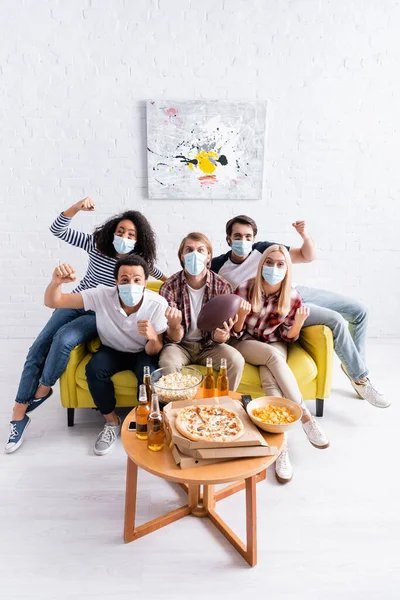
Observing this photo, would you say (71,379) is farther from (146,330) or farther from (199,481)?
(199,481)

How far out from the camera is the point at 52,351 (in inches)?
→ 94.9

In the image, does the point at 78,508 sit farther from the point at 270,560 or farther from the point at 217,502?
the point at 270,560

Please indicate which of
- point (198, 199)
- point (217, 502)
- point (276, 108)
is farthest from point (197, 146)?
point (217, 502)

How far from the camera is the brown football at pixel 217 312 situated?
2168mm

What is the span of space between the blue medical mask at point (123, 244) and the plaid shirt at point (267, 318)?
644mm

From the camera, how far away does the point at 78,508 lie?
1.99m

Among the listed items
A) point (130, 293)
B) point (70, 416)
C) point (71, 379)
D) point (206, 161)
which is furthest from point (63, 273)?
point (206, 161)

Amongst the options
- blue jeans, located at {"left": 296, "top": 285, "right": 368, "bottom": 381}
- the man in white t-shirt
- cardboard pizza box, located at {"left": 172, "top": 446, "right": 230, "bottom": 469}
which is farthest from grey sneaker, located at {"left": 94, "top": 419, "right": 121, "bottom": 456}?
blue jeans, located at {"left": 296, "top": 285, "right": 368, "bottom": 381}

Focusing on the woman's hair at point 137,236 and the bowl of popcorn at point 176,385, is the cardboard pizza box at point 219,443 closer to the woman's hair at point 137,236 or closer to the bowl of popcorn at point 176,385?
the bowl of popcorn at point 176,385

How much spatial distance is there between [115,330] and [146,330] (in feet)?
0.69

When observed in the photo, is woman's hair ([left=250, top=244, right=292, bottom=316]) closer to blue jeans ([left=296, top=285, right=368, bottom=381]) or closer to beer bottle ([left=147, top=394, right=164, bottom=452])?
blue jeans ([left=296, top=285, right=368, bottom=381])

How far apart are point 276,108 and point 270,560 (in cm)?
299

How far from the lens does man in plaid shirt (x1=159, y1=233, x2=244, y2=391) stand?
240 cm

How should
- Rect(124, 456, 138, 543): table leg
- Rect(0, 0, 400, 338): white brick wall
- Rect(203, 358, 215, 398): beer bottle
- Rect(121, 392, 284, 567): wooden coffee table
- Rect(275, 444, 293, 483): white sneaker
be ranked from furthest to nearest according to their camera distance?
Rect(0, 0, 400, 338): white brick wall
Rect(275, 444, 293, 483): white sneaker
Rect(203, 358, 215, 398): beer bottle
Rect(124, 456, 138, 543): table leg
Rect(121, 392, 284, 567): wooden coffee table
